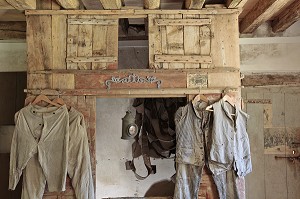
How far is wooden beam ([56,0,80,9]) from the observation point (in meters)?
2.88

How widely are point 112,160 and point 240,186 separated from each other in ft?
6.09

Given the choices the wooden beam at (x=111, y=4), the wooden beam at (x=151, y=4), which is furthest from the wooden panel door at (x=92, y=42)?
the wooden beam at (x=151, y=4)

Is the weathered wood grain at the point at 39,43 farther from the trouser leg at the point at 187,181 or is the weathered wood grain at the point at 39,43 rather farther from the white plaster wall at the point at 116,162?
the trouser leg at the point at 187,181

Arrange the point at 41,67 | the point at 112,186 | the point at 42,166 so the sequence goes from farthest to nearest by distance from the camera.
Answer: the point at 112,186
the point at 41,67
the point at 42,166

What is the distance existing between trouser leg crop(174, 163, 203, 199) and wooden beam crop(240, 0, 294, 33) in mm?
1637

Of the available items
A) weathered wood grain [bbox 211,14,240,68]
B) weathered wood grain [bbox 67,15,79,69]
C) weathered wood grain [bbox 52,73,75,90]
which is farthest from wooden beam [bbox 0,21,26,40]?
weathered wood grain [bbox 211,14,240,68]

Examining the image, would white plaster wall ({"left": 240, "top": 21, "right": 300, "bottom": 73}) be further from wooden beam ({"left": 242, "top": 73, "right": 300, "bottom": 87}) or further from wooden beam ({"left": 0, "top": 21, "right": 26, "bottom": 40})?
wooden beam ({"left": 0, "top": 21, "right": 26, "bottom": 40})

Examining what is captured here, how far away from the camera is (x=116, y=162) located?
424 centimetres

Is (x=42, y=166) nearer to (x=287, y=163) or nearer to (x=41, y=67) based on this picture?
(x=41, y=67)

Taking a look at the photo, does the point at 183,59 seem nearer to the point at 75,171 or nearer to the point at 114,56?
the point at 114,56

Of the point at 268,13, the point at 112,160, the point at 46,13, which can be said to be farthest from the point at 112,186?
the point at 268,13

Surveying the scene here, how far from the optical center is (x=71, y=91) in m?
3.01

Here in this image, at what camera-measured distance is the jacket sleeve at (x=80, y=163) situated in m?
2.83

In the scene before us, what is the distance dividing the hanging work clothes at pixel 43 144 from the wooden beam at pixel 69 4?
929mm
